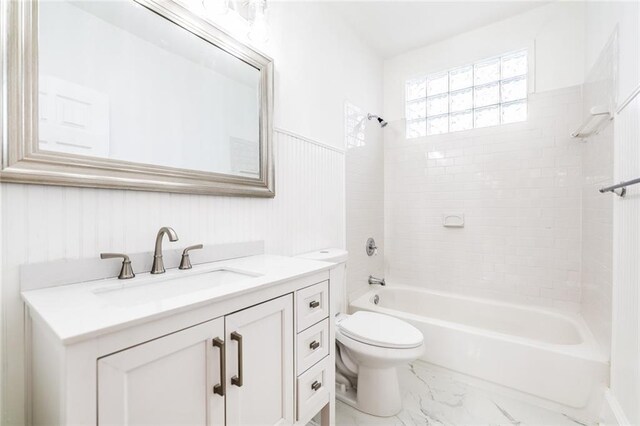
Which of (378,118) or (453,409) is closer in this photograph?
(453,409)

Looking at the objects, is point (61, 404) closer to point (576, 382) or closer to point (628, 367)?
point (628, 367)

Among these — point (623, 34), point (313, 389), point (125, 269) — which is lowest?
point (313, 389)

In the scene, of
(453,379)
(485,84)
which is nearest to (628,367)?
(453,379)

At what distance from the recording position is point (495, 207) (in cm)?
237

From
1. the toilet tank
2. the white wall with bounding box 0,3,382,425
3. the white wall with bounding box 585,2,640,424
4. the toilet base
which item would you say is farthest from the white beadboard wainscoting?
the white wall with bounding box 585,2,640,424

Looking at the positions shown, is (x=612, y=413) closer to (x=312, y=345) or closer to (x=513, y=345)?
(x=513, y=345)

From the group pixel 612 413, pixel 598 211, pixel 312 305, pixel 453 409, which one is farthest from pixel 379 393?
pixel 598 211

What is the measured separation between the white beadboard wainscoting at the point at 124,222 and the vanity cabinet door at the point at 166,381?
1.59 ft

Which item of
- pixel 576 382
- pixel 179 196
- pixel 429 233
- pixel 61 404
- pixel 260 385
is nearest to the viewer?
pixel 61 404

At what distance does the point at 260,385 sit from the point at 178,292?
429 millimetres

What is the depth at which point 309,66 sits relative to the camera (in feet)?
6.24

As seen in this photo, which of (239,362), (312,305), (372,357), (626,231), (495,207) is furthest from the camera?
(495,207)

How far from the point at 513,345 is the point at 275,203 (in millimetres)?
1675

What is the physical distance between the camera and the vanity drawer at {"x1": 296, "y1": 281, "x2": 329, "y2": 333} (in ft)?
3.54
